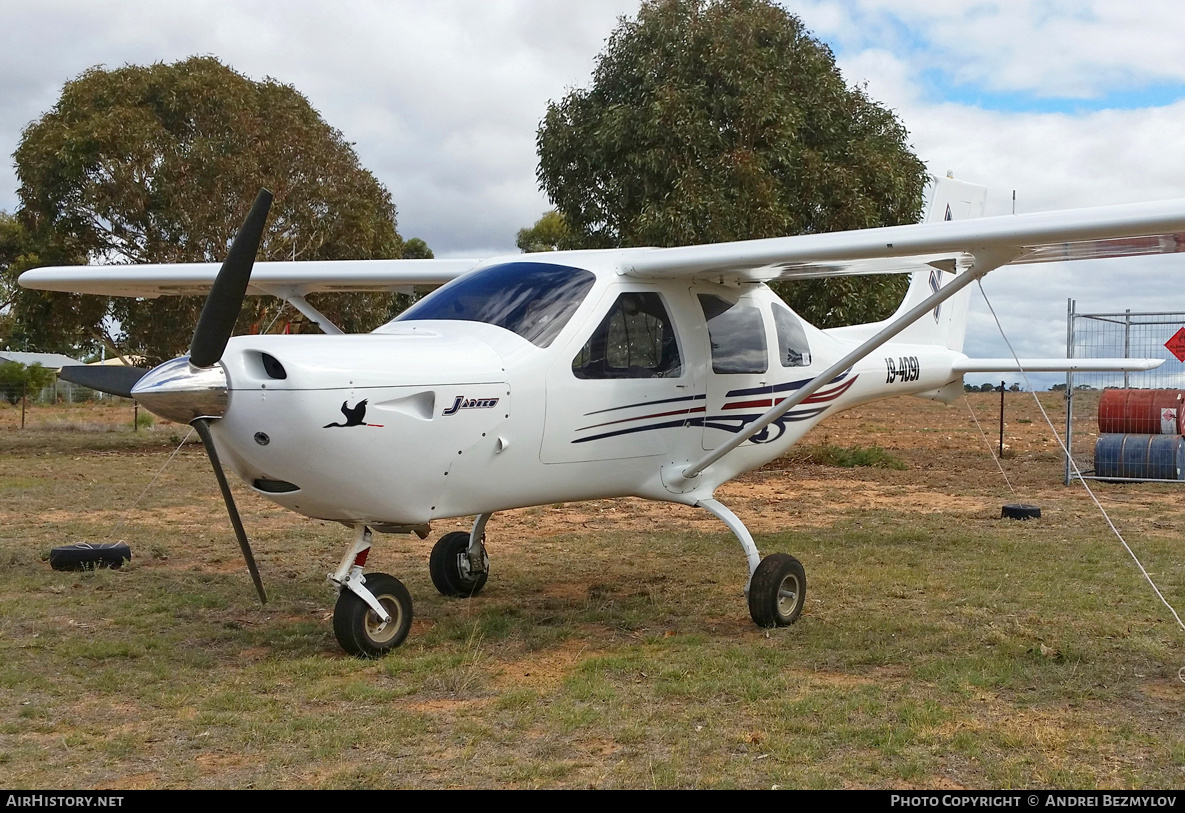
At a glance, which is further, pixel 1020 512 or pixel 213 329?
pixel 1020 512

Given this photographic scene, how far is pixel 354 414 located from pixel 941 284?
24.2ft

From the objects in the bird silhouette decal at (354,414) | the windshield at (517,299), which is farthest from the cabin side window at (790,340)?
the bird silhouette decal at (354,414)

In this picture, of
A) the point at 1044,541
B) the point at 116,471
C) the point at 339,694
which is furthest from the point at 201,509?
the point at 1044,541

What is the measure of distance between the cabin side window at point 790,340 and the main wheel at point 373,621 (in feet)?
11.6

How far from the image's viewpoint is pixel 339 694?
5445 mm

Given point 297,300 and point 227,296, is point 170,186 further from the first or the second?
point 227,296

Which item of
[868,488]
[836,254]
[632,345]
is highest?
[836,254]

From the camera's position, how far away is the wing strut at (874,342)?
6273 millimetres

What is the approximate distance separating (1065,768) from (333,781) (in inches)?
117

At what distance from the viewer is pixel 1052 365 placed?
35.9 ft

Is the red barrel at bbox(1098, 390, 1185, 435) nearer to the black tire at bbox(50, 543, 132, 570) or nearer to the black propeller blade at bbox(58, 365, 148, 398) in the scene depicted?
the black tire at bbox(50, 543, 132, 570)

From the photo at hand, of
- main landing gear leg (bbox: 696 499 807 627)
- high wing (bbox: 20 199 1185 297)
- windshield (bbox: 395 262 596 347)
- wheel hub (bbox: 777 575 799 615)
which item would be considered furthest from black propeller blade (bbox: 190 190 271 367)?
wheel hub (bbox: 777 575 799 615)

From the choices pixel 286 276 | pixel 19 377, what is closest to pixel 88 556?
pixel 286 276

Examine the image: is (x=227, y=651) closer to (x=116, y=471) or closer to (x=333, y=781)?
(x=333, y=781)
